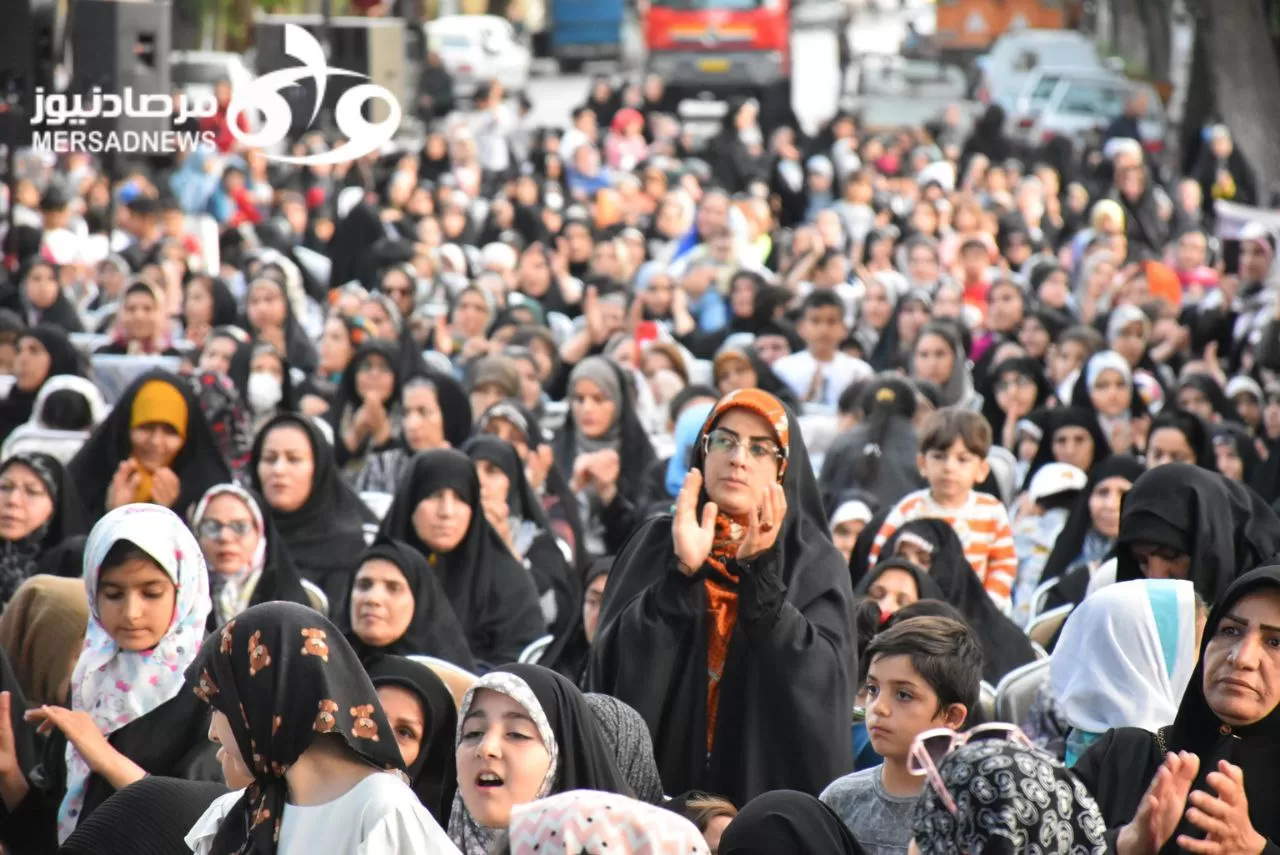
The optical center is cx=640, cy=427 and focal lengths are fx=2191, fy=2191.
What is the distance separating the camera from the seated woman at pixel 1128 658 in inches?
179

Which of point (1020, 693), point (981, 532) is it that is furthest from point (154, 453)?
point (1020, 693)

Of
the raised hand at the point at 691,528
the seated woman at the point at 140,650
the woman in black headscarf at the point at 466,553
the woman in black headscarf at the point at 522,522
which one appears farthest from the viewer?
the woman in black headscarf at the point at 522,522

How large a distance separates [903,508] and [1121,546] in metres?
1.90

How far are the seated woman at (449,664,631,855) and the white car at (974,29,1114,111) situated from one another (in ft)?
97.4

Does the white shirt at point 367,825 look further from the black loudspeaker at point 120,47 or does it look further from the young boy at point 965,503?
the black loudspeaker at point 120,47

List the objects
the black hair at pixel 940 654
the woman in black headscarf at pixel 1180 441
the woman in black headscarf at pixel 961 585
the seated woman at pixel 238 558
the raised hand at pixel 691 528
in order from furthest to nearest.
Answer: the woman in black headscarf at pixel 1180 441 → the woman in black headscarf at pixel 961 585 → the seated woman at pixel 238 558 → the raised hand at pixel 691 528 → the black hair at pixel 940 654

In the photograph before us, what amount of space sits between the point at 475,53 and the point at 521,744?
35651 millimetres

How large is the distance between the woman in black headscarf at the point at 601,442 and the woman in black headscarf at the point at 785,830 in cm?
562

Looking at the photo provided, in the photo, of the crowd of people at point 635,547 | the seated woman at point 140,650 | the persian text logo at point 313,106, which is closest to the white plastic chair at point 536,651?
the crowd of people at point 635,547

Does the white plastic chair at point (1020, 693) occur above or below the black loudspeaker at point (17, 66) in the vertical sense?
below

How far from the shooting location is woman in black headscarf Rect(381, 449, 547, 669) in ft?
22.9

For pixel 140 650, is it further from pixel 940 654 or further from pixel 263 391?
pixel 263 391

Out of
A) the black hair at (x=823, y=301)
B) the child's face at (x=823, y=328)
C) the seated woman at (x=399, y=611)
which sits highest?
the black hair at (x=823, y=301)

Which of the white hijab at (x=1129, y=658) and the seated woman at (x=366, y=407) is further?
the seated woman at (x=366, y=407)
